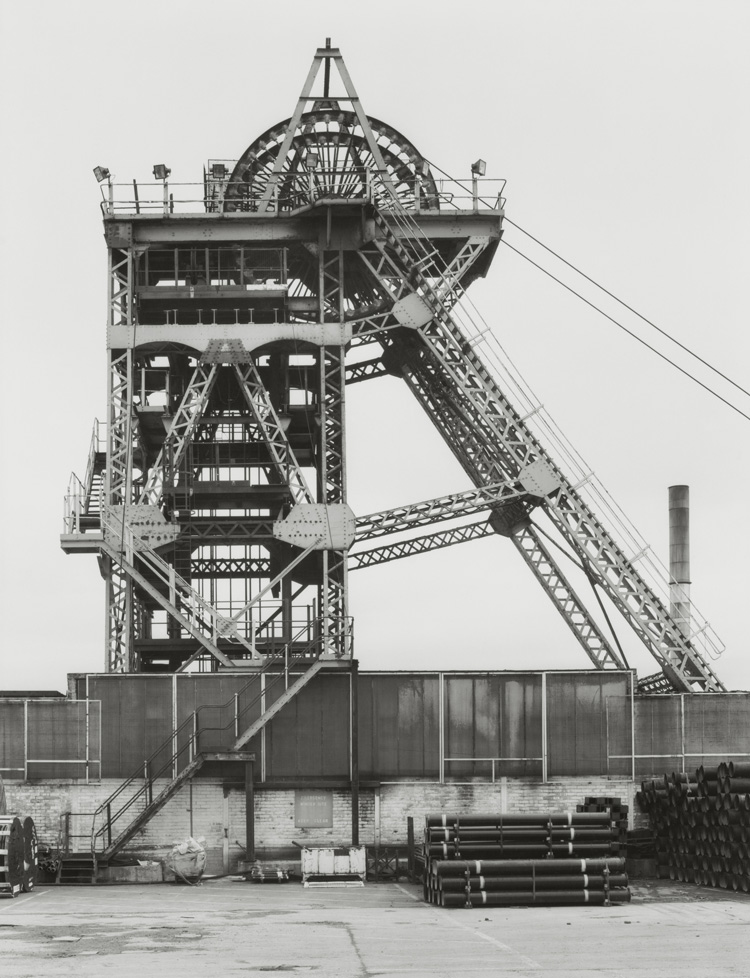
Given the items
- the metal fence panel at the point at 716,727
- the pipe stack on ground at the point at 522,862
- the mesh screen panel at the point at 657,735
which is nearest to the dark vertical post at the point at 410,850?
the pipe stack on ground at the point at 522,862

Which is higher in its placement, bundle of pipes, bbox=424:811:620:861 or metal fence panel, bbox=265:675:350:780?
metal fence panel, bbox=265:675:350:780

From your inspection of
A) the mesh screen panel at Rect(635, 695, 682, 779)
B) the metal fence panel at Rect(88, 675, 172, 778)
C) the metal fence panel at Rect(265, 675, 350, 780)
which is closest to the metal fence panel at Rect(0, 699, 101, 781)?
the metal fence panel at Rect(88, 675, 172, 778)

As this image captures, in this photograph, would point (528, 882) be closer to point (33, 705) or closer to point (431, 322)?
point (33, 705)

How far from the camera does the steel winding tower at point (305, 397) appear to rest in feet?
123

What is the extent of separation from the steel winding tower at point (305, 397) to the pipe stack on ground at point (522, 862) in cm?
929

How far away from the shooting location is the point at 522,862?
88.1ft

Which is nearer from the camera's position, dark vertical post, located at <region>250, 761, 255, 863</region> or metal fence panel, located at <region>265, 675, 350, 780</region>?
dark vertical post, located at <region>250, 761, 255, 863</region>

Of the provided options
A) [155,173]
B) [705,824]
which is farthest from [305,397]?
[705,824]

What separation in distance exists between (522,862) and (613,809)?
6.25 m

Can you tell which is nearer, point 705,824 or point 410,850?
point 705,824

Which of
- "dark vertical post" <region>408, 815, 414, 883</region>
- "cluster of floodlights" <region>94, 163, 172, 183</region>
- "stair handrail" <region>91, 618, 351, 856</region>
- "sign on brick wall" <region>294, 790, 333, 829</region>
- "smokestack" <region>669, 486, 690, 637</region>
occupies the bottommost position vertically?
"dark vertical post" <region>408, 815, 414, 883</region>

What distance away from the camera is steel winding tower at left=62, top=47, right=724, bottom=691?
3762cm

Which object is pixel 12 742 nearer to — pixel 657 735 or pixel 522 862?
pixel 522 862

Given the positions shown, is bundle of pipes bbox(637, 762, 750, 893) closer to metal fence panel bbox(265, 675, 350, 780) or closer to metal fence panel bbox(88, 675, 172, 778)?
metal fence panel bbox(265, 675, 350, 780)
